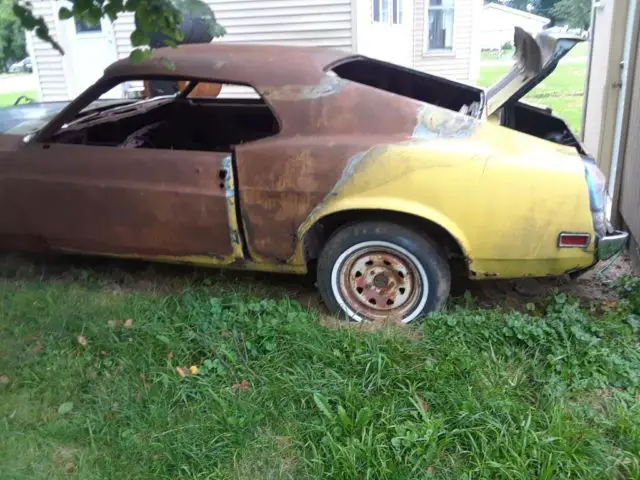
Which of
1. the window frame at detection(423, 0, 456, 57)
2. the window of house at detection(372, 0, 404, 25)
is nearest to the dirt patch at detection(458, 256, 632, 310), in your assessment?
the window of house at detection(372, 0, 404, 25)

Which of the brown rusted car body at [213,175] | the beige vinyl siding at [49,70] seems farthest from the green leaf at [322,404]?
the beige vinyl siding at [49,70]

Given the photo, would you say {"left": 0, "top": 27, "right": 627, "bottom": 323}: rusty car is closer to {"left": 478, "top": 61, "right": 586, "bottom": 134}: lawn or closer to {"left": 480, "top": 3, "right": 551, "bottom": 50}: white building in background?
{"left": 478, "top": 61, "right": 586, "bottom": 134}: lawn

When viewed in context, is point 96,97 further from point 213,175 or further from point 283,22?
point 283,22

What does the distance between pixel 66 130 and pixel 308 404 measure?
2.65m

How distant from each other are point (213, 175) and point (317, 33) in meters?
6.81

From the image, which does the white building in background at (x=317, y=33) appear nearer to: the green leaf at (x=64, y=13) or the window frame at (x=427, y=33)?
the window frame at (x=427, y=33)

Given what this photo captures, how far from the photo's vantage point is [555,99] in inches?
511

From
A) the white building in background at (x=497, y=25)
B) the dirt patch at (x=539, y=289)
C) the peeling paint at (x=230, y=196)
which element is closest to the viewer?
the peeling paint at (x=230, y=196)

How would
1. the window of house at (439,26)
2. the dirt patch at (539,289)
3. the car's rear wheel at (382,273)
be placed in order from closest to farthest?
the car's rear wheel at (382,273), the dirt patch at (539,289), the window of house at (439,26)

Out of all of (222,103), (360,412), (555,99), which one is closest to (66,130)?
(222,103)

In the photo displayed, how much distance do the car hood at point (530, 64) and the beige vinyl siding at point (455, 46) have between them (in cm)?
1201

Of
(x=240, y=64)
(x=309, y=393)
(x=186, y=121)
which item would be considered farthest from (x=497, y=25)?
(x=309, y=393)

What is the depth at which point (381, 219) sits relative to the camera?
11.1ft

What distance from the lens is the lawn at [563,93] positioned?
1056cm
